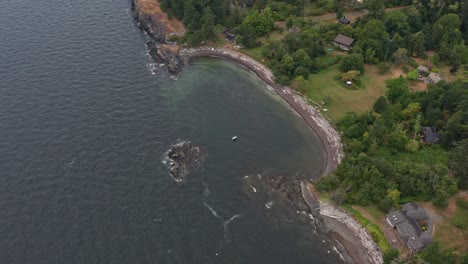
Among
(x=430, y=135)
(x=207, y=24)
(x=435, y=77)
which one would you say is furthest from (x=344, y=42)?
(x=207, y=24)

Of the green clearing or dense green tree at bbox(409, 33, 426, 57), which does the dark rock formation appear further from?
dense green tree at bbox(409, 33, 426, 57)

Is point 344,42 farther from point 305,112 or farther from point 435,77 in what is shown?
point 305,112

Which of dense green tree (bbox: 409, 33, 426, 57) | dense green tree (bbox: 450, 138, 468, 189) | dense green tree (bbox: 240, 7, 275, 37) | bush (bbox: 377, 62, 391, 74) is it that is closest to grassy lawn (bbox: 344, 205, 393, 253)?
dense green tree (bbox: 450, 138, 468, 189)

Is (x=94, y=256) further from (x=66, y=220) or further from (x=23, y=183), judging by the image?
(x=23, y=183)

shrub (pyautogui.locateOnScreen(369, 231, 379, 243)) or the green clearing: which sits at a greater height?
the green clearing

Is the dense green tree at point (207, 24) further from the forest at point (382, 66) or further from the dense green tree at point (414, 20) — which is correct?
the dense green tree at point (414, 20)

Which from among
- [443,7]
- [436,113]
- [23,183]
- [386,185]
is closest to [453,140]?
[436,113]

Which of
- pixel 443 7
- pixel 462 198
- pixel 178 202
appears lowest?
pixel 462 198
